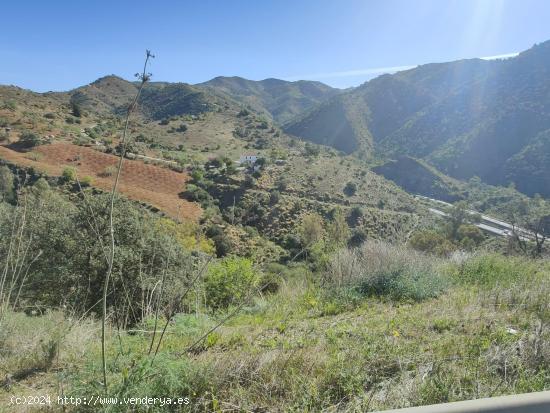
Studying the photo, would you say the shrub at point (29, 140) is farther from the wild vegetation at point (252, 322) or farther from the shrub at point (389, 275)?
the shrub at point (389, 275)

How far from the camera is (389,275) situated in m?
6.06

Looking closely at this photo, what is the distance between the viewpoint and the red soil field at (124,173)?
35.1 m

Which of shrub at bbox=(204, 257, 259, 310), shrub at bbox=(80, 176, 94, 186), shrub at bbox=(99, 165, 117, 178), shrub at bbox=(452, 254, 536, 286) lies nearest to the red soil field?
shrub at bbox=(99, 165, 117, 178)

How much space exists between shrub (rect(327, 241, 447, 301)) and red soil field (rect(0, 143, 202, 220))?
2778 centimetres

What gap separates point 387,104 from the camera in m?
129

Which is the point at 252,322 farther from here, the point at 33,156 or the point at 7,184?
the point at 33,156

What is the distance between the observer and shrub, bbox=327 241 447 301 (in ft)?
18.7

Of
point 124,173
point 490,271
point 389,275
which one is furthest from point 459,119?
point 389,275

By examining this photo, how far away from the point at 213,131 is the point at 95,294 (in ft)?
236

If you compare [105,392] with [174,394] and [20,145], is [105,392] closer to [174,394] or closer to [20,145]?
[174,394]

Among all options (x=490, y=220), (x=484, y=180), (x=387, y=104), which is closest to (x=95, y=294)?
(x=490, y=220)

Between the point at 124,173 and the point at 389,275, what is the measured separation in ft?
136

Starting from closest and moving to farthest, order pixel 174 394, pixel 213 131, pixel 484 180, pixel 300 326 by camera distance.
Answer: pixel 174 394 < pixel 300 326 < pixel 213 131 < pixel 484 180

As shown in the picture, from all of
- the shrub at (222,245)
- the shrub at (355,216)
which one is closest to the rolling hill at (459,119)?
the shrub at (355,216)
